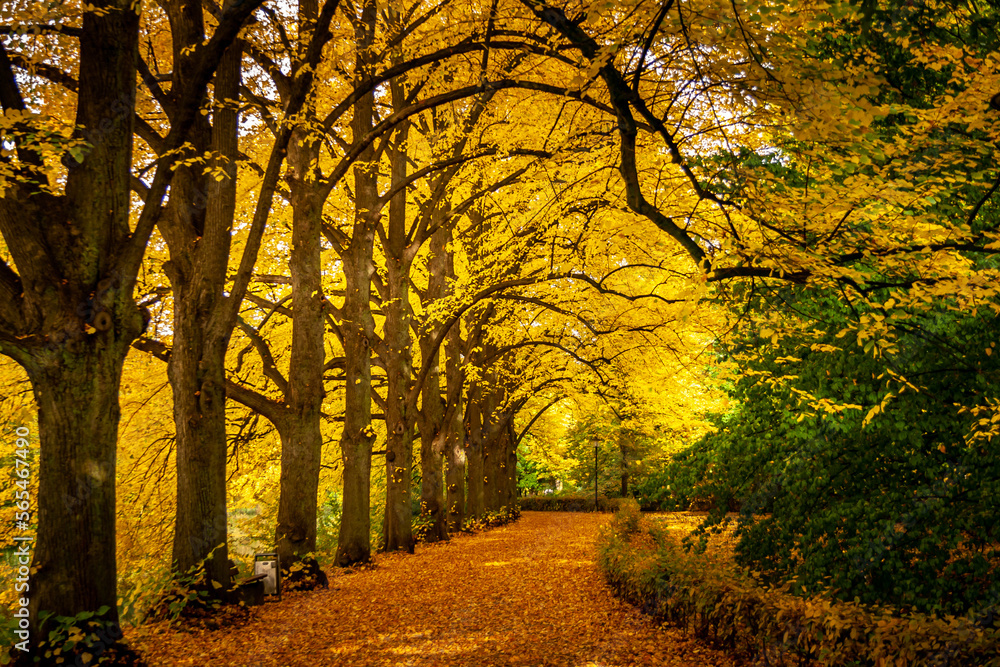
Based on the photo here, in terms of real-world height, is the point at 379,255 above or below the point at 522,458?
above

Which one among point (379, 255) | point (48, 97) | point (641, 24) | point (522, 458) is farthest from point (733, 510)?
point (522, 458)

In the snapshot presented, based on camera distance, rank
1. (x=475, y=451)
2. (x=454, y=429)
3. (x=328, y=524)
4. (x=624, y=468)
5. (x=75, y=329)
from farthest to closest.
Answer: (x=624, y=468)
(x=328, y=524)
(x=475, y=451)
(x=454, y=429)
(x=75, y=329)

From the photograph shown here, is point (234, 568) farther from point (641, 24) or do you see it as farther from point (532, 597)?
point (641, 24)

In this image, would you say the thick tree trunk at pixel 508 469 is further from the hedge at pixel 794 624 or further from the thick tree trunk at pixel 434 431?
the hedge at pixel 794 624

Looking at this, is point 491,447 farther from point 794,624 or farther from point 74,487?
point 74,487

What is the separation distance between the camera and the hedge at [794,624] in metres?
4.20

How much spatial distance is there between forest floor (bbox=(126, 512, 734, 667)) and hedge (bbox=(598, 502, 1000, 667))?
0.28 metres

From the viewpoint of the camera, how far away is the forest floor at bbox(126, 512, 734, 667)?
6059 mm

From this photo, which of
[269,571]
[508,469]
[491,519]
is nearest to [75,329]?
[269,571]

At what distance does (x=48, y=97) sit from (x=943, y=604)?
11750mm

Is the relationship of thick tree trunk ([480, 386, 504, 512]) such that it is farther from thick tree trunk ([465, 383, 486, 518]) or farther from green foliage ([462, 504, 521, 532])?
thick tree trunk ([465, 383, 486, 518])

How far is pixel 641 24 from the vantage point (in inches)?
226

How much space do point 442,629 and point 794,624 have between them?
156 inches

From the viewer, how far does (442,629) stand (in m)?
7.36
